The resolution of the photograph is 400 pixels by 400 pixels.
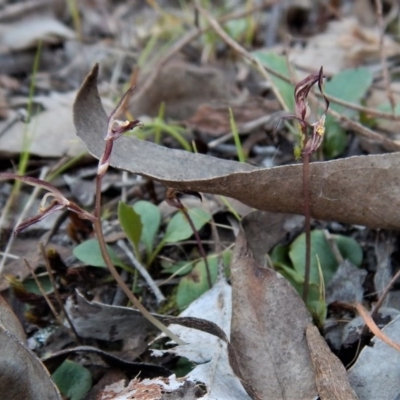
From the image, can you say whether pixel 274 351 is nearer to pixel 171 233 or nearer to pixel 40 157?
pixel 171 233

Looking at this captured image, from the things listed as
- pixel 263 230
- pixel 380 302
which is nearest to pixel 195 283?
pixel 263 230

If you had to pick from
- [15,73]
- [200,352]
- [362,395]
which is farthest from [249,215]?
[15,73]

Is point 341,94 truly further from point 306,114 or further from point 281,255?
point 306,114

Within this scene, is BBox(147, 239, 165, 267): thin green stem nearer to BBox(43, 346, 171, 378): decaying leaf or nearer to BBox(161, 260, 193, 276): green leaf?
BBox(161, 260, 193, 276): green leaf

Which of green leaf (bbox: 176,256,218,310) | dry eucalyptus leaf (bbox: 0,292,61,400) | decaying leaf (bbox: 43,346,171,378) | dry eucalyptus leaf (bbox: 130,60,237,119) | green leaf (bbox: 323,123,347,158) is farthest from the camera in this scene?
dry eucalyptus leaf (bbox: 130,60,237,119)

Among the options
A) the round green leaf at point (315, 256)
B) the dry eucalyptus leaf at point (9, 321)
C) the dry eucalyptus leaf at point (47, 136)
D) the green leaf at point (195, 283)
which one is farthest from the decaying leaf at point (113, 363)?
the dry eucalyptus leaf at point (47, 136)

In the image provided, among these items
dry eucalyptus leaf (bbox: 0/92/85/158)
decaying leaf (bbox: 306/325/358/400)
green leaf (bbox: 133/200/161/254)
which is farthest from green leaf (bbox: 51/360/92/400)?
dry eucalyptus leaf (bbox: 0/92/85/158)

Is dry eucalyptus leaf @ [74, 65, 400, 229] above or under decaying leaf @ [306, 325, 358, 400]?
above
